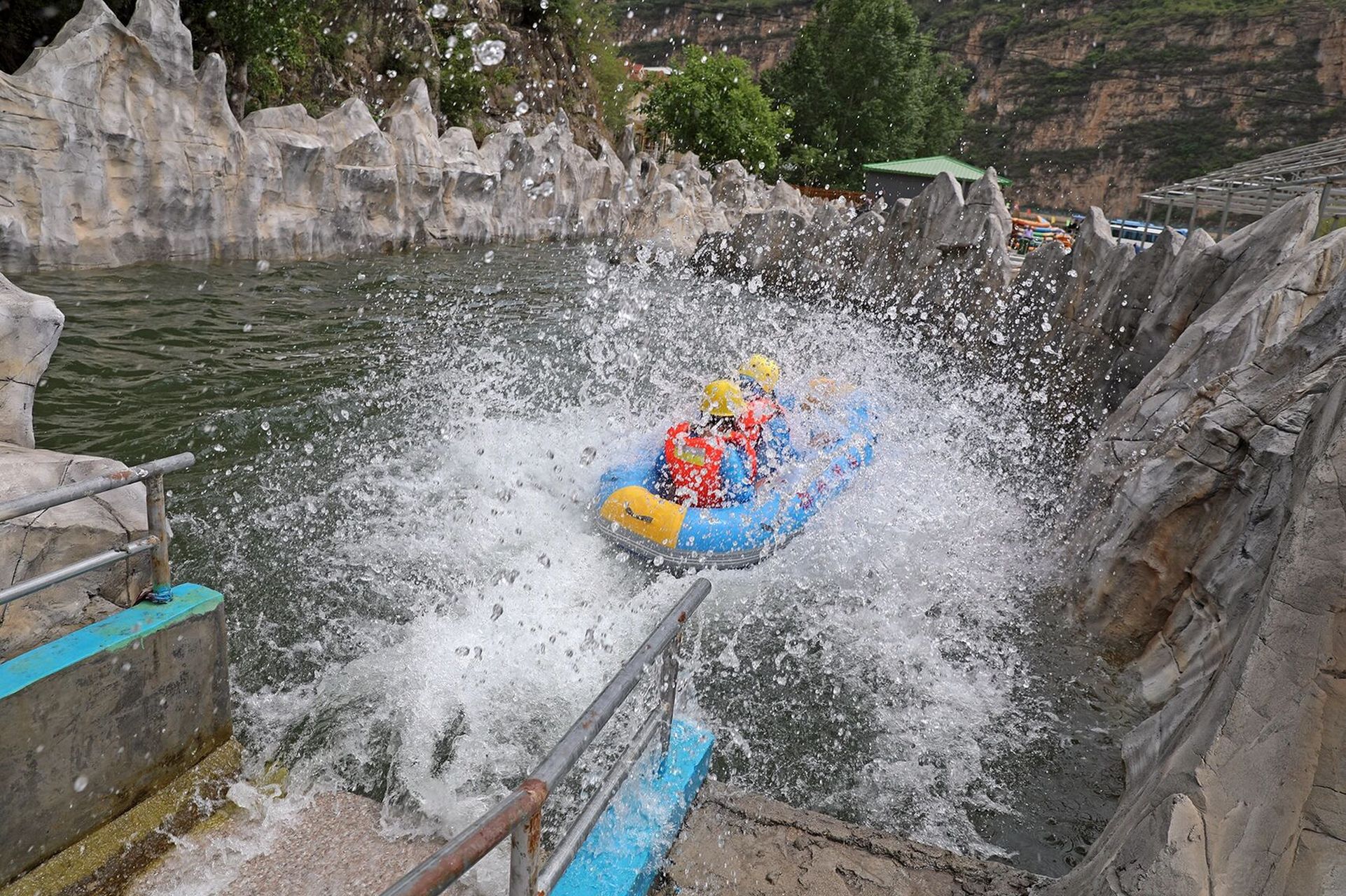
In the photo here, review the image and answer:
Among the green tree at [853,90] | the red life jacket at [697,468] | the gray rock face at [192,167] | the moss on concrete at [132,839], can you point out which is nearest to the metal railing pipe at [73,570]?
the moss on concrete at [132,839]

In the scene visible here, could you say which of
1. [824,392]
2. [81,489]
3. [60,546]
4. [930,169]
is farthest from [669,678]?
[930,169]

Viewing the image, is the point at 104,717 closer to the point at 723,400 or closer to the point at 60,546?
the point at 60,546

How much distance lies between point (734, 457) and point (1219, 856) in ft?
14.1

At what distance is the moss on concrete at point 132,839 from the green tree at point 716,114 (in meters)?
32.8

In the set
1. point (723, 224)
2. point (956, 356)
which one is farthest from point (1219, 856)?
point (723, 224)

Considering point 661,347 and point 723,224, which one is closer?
point 661,347

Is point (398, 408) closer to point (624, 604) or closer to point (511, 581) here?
point (511, 581)

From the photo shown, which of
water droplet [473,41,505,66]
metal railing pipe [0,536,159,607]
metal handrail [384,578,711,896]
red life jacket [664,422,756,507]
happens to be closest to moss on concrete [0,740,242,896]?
metal railing pipe [0,536,159,607]

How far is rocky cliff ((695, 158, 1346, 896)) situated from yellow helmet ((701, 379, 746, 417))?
106 inches

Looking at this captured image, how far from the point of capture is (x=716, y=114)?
32.8 metres

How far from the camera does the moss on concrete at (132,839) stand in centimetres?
279

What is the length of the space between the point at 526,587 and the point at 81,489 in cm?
318

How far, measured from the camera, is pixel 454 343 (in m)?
11.2

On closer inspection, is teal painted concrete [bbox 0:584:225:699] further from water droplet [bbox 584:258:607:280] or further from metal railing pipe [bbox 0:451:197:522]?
water droplet [bbox 584:258:607:280]
